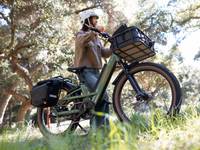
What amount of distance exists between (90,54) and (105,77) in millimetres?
956

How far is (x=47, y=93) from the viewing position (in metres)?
5.28

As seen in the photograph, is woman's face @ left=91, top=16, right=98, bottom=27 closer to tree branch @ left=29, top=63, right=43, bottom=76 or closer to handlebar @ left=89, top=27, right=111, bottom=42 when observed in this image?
handlebar @ left=89, top=27, right=111, bottom=42

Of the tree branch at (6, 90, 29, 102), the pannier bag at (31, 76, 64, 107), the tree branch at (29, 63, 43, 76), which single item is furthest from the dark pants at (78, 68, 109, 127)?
the tree branch at (6, 90, 29, 102)

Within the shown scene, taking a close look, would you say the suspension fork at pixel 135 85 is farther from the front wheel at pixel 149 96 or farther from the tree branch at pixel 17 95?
the tree branch at pixel 17 95

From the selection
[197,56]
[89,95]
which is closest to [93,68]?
[89,95]

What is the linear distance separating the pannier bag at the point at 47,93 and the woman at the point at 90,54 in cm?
39

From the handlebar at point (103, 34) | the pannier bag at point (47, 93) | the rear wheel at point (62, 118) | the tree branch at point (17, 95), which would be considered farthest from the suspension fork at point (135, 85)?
the tree branch at point (17, 95)

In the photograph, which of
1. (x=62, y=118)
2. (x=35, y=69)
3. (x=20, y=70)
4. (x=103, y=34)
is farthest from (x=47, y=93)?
(x=35, y=69)

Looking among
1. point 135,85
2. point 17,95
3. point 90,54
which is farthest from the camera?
point 17,95

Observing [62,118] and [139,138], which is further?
[62,118]

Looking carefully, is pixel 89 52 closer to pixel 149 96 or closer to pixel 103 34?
pixel 103 34

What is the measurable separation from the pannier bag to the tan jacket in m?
0.47

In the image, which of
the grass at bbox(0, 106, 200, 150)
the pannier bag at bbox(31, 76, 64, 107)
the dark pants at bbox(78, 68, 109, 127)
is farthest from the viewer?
the pannier bag at bbox(31, 76, 64, 107)

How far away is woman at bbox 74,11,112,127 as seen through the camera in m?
Answer: 5.11
